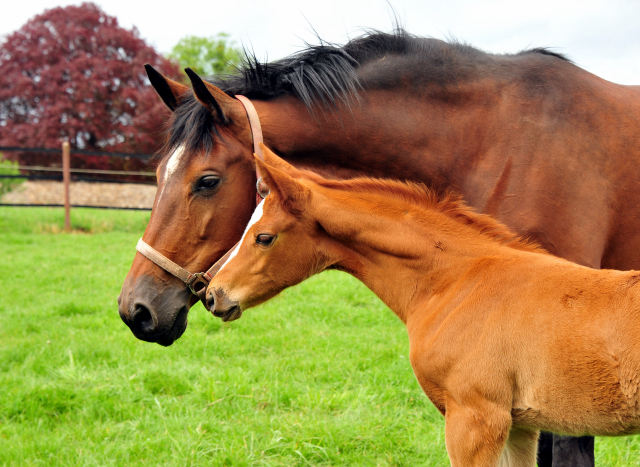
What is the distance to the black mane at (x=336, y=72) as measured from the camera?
261 cm

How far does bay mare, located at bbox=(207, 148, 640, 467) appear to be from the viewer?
1777mm

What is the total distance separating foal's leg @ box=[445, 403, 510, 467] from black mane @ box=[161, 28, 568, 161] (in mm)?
1583

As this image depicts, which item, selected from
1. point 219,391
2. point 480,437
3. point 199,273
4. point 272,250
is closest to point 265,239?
point 272,250

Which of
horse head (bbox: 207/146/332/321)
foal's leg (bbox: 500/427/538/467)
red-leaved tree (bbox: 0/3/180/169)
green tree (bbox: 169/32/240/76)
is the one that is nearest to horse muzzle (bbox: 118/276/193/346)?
horse head (bbox: 207/146/332/321)

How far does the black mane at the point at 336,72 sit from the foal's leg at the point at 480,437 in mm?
1583

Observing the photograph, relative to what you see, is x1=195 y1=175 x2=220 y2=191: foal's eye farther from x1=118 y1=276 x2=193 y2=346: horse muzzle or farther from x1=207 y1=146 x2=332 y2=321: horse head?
x1=118 y1=276 x2=193 y2=346: horse muzzle

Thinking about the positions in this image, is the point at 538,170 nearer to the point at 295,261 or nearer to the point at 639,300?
the point at 639,300

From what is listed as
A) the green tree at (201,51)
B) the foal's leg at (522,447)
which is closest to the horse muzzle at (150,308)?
the foal's leg at (522,447)

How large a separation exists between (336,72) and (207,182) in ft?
2.83

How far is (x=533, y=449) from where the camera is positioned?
88.5 inches

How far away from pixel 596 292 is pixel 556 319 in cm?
17

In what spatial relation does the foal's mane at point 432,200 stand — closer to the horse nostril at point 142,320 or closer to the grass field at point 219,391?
the horse nostril at point 142,320

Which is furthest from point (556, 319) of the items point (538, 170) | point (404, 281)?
point (538, 170)

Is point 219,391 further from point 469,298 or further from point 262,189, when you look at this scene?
point 469,298
